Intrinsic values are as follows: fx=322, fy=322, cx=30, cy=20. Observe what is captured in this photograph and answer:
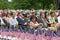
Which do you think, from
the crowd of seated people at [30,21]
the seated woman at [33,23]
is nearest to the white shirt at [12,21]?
the crowd of seated people at [30,21]

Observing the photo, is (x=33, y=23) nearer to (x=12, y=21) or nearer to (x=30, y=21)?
(x=30, y=21)

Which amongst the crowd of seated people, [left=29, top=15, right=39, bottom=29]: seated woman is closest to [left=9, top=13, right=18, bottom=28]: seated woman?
the crowd of seated people

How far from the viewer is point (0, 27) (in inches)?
583

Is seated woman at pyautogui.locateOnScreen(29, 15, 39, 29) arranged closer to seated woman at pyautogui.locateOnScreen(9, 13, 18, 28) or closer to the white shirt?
seated woman at pyautogui.locateOnScreen(9, 13, 18, 28)

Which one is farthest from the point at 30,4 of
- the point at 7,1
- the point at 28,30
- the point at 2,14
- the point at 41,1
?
the point at 28,30

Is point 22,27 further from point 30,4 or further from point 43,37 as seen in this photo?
point 30,4

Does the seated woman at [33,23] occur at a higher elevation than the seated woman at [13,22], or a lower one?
higher

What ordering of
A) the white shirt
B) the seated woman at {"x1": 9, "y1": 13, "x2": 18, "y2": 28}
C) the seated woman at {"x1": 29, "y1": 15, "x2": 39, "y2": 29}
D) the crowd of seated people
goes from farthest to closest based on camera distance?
the white shirt
the seated woman at {"x1": 9, "y1": 13, "x2": 18, "y2": 28}
the crowd of seated people
the seated woman at {"x1": 29, "y1": 15, "x2": 39, "y2": 29}

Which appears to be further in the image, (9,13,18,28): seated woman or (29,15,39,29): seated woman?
(9,13,18,28): seated woman

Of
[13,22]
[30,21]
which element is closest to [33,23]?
[30,21]

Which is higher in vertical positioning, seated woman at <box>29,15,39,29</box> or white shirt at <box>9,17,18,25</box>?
seated woman at <box>29,15,39,29</box>

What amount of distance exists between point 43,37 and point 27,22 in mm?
3069

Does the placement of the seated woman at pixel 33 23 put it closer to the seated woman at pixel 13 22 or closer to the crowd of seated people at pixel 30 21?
the crowd of seated people at pixel 30 21

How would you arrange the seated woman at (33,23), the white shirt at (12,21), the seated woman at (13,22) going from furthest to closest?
the white shirt at (12,21) → the seated woman at (13,22) → the seated woman at (33,23)
